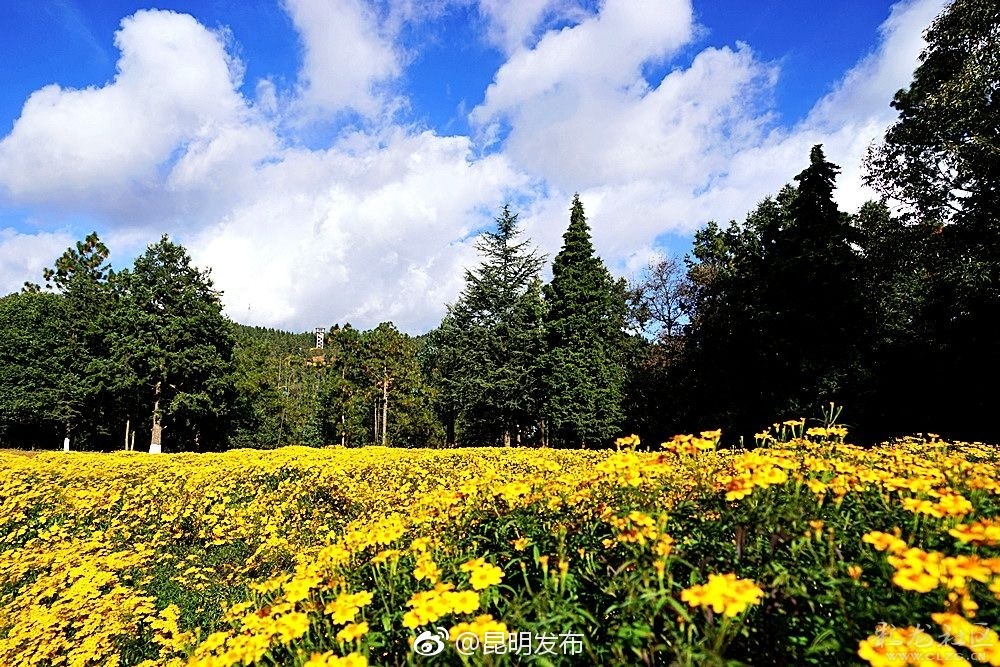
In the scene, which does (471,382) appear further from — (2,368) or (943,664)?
(2,368)

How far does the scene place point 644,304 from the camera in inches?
1115

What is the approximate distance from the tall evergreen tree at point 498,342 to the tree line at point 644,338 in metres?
0.09

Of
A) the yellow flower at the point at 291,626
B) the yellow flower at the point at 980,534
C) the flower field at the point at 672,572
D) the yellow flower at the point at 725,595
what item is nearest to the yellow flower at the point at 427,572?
the flower field at the point at 672,572

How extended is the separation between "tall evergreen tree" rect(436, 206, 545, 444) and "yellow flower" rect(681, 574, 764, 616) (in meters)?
20.9

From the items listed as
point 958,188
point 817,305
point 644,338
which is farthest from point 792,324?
point 644,338

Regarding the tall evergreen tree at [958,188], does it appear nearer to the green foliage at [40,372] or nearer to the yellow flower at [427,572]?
the yellow flower at [427,572]

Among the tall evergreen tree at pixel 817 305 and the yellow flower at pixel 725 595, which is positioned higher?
the tall evergreen tree at pixel 817 305

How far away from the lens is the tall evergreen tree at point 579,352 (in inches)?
841

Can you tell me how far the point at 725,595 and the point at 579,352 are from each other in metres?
20.7

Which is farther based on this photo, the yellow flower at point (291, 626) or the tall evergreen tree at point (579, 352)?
the tall evergreen tree at point (579, 352)

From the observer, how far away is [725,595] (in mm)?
1451

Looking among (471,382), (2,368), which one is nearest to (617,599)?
(471,382)

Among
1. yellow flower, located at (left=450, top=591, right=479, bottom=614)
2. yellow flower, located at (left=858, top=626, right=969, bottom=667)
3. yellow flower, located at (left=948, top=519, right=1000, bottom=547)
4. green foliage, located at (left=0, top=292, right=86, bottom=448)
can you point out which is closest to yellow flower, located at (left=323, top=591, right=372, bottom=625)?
yellow flower, located at (left=450, top=591, right=479, bottom=614)

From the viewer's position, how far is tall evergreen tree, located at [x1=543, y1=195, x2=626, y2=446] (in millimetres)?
21359
